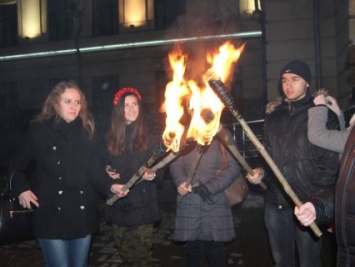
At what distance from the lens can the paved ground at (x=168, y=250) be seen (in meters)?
5.35

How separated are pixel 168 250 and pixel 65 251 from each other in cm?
288

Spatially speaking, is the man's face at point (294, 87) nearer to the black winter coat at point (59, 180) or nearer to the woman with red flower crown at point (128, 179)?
the woman with red flower crown at point (128, 179)

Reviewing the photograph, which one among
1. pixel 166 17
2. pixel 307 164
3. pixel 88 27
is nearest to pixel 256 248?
pixel 307 164

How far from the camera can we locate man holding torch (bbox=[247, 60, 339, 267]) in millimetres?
3469

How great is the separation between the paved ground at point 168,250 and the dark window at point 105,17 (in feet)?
49.7

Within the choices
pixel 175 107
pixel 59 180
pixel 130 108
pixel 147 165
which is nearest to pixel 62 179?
pixel 59 180

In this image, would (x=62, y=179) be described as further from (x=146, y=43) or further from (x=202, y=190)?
(x=146, y=43)

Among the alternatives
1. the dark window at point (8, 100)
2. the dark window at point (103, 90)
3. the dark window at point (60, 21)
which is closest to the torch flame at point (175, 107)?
the dark window at point (103, 90)

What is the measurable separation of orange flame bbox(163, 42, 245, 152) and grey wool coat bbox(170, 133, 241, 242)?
98 cm

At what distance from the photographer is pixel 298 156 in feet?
11.6

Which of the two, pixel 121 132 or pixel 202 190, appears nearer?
pixel 202 190

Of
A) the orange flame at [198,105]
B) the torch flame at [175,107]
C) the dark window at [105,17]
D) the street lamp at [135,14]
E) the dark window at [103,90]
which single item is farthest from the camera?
the dark window at [105,17]

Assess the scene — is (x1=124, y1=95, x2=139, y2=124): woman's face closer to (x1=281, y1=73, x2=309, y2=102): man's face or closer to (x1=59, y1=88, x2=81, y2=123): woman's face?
(x1=59, y1=88, x2=81, y2=123): woman's face

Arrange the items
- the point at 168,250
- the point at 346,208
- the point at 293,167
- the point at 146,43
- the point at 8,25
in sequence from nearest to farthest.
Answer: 1. the point at 346,208
2. the point at 293,167
3. the point at 168,250
4. the point at 146,43
5. the point at 8,25
